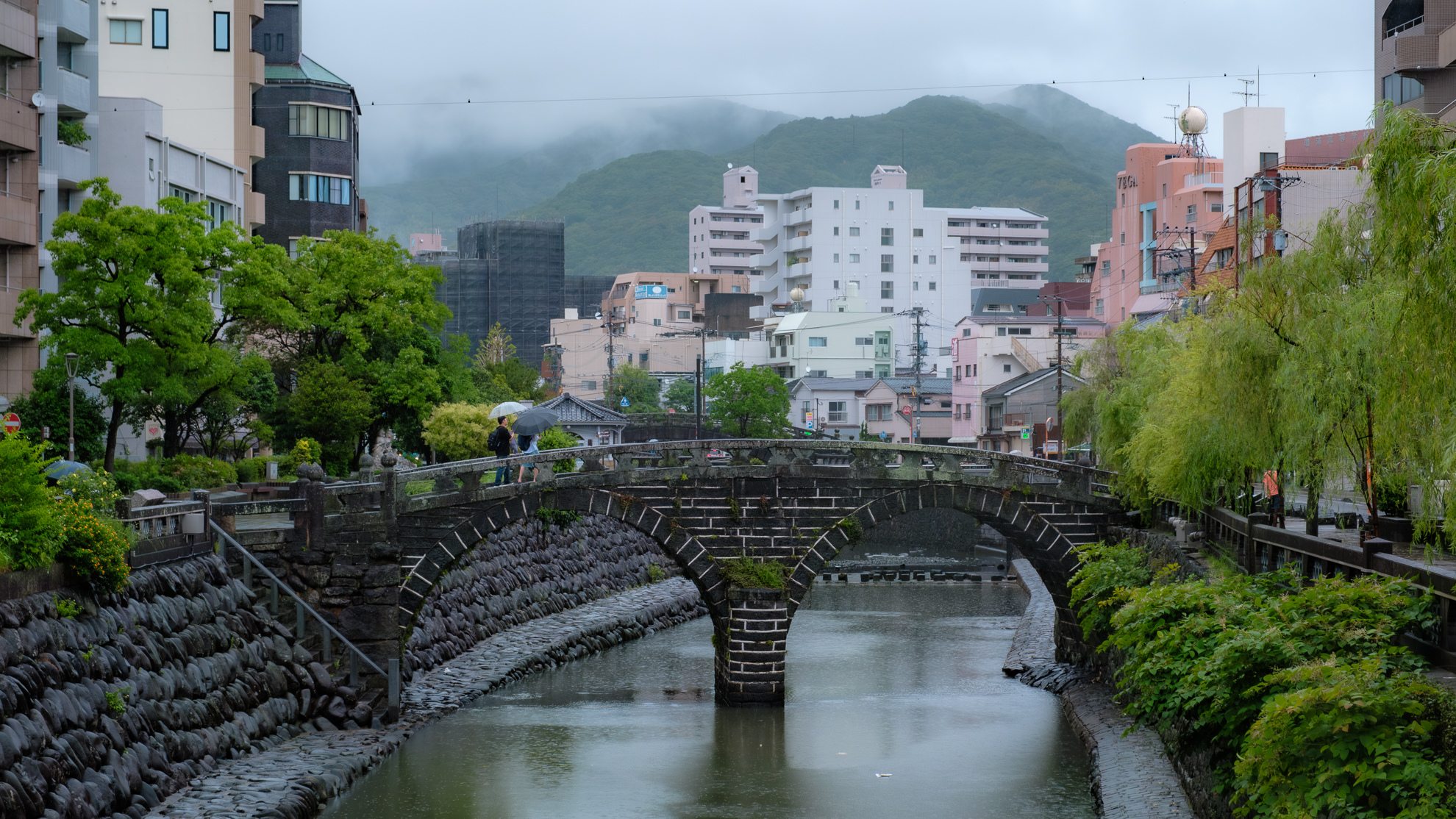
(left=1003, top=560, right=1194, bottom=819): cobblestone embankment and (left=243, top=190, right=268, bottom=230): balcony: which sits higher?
(left=243, top=190, right=268, bottom=230): balcony

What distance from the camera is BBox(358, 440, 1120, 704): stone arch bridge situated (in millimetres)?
23516

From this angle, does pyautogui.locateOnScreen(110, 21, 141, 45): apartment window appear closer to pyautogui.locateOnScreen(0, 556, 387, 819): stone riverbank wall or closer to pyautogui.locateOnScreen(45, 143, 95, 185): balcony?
pyautogui.locateOnScreen(45, 143, 95, 185): balcony

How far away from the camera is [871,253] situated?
9444 cm

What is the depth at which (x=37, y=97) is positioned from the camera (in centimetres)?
3147

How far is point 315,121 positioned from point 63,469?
119ft

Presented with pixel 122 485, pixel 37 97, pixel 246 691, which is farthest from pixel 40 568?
pixel 37 97

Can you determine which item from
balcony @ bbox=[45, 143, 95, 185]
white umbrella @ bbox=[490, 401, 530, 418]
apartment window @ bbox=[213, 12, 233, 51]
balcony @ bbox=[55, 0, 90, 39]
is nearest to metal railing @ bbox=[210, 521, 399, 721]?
white umbrella @ bbox=[490, 401, 530, 418]

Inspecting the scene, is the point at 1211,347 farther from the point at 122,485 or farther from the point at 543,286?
the point at 543,286

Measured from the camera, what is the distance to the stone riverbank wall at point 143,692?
13266 millimetres

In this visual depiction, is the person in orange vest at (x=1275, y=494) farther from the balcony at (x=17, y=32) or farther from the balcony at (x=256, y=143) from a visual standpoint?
the balcony at (x=256, y=143)

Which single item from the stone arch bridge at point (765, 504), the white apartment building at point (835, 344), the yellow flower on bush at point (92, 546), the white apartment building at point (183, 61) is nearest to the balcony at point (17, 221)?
the stone arch bridge at point (765, 504)

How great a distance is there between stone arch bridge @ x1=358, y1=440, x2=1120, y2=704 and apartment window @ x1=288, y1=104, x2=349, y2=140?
3133 cm

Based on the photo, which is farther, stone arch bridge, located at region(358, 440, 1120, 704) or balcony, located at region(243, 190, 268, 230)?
balcony, located at region(243, 190, 268, 230)

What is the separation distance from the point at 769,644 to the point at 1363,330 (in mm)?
11862
